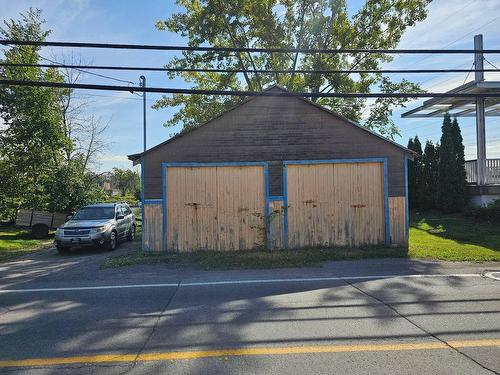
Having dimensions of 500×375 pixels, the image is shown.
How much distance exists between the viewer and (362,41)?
24.1 meters

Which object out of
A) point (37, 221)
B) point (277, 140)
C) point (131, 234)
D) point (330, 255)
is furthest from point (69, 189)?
point (330, 255)

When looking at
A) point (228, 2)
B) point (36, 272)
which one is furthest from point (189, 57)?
point (36, 272)

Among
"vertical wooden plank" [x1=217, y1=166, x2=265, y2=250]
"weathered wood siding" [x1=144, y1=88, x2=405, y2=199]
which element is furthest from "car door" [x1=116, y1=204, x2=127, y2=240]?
"vertical wooden plank" [x1=217, y1=166, x2=265, y2=250]

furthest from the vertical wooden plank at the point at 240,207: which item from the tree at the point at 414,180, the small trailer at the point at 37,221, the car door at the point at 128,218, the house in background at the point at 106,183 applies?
the house in background at the point at 106,183

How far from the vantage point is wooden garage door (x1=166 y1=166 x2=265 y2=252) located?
12.8 meters

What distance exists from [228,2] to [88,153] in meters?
14.9

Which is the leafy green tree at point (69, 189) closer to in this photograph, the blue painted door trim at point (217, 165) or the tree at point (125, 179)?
the blue painted door trim at point (217, 165)

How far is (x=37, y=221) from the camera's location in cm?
1995

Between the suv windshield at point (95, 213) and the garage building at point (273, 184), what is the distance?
3790 mm

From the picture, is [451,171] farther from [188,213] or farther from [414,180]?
[188,213]

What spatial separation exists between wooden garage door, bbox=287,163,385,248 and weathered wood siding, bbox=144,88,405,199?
1.34ft

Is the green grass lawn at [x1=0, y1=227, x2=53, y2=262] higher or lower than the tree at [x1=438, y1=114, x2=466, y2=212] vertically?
lower

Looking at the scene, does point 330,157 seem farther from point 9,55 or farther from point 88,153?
point 88,153

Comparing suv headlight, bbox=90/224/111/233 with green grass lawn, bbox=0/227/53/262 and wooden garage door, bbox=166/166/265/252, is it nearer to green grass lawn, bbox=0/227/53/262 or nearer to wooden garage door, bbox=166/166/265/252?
green grass lawn, bbox=0/227/53/262
